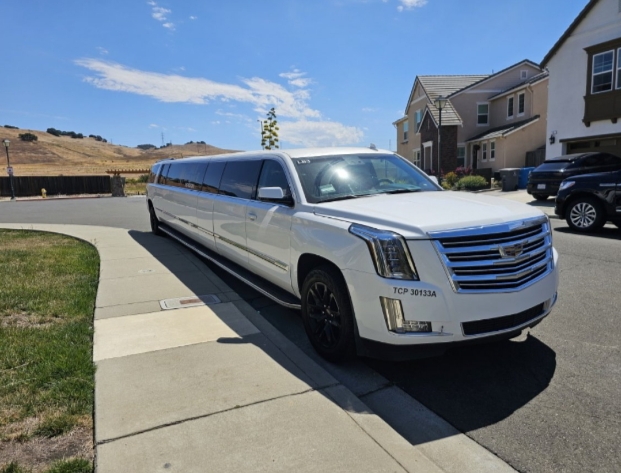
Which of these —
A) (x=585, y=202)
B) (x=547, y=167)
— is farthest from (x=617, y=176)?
(x=547, y=167)

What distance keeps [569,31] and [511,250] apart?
71.0 feet

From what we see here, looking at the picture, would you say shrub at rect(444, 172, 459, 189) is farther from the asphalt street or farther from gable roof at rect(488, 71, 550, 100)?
the asphalt street

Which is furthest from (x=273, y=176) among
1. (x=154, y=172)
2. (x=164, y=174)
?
(x=154, y=172)

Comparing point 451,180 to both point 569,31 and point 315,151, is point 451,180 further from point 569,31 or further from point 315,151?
point 315,151

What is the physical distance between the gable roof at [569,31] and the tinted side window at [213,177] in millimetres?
19920

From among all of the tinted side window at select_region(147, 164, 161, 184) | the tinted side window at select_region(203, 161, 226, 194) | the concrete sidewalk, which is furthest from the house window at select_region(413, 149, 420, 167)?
the concrete sidewalk

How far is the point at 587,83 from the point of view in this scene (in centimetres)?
1992

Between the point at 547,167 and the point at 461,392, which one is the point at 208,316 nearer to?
the point at 461,392

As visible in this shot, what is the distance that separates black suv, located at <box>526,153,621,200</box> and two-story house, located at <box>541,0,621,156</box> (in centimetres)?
368

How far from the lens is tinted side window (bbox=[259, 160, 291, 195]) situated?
4829 millimetres

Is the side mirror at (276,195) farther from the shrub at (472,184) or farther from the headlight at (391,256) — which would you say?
the shrub at (472,184)

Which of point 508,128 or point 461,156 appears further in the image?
point 461,156

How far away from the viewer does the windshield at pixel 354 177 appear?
14.9 feet

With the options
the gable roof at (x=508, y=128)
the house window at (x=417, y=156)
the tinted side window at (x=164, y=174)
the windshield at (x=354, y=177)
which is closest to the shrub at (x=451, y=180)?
the gable roof at (x=508, y=128)
